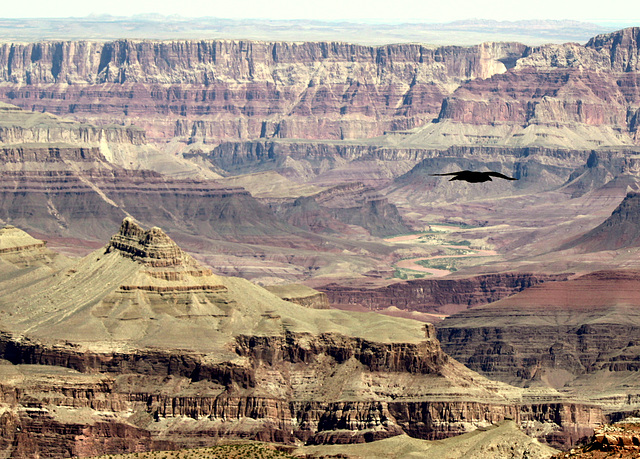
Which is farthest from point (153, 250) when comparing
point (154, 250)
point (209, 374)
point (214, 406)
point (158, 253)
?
point (214, 406)

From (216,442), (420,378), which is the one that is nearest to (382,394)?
(420,378)

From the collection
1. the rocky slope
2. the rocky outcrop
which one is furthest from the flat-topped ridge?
the rocky outcrop

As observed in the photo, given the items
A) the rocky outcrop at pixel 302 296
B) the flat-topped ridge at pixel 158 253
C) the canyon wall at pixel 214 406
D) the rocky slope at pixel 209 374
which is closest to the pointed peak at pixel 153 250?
the flat-topped ridge at pixel 158 253

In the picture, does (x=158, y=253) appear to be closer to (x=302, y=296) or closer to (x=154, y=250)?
(x=154, y=250)

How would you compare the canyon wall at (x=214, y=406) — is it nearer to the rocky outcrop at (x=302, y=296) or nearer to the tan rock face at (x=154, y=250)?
the tan rock face at (x=154, y=250)

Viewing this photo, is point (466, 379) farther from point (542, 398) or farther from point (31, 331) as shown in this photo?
point (31, 331)

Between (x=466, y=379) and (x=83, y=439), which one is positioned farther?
(x=466, y=379)
